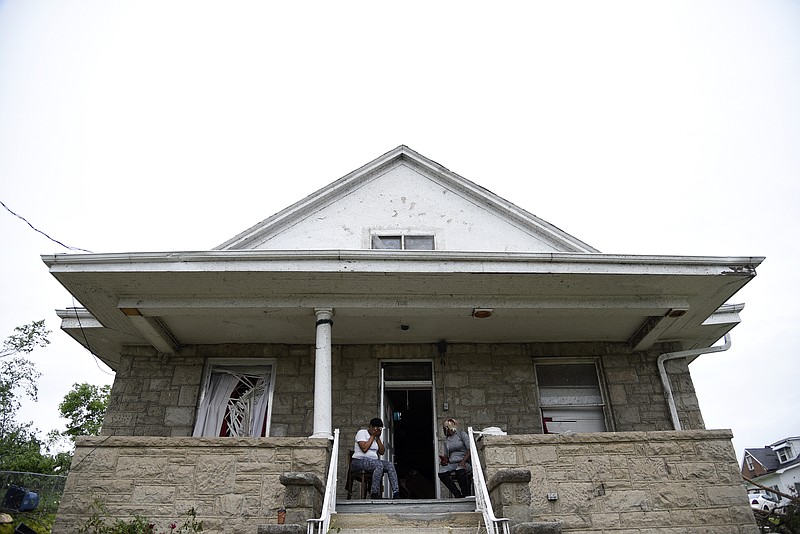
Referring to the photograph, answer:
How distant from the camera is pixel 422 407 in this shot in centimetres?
1039

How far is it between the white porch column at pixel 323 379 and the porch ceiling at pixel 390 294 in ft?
0.73

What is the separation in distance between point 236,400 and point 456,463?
355 cm

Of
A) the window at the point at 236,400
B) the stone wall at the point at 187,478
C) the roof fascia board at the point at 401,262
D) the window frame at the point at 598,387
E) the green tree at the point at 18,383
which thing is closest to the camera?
the stone wall at the point at 187,478

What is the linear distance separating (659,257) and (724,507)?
9.01 ft

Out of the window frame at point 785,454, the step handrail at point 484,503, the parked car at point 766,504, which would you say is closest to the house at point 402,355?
the step handrail at point 484,503

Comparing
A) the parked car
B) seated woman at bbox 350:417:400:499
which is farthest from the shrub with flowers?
the parked car

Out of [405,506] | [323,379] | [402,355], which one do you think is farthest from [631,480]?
[402,355]

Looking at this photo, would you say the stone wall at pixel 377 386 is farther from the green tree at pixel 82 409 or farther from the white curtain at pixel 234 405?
the green tree at pixel 82 409

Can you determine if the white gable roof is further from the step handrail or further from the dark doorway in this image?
the step handrail

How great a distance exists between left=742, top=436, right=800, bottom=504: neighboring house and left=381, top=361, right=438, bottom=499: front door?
27.1 m

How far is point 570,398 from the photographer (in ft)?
26.6

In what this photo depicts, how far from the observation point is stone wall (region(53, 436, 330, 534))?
5.27 metres

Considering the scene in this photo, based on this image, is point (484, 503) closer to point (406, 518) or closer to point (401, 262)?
point (406, 518)

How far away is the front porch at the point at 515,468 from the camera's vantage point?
529cm
